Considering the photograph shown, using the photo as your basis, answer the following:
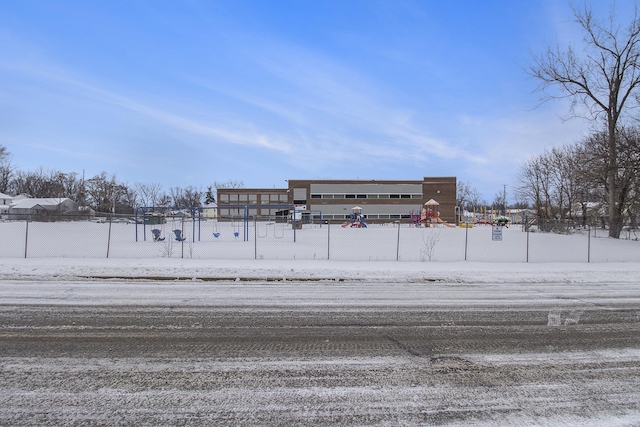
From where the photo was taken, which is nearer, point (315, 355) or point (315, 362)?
point (315, 362)

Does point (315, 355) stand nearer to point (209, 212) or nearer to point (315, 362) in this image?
point (315, 362)

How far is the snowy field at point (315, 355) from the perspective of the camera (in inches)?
132

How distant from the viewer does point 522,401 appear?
3.57 metres

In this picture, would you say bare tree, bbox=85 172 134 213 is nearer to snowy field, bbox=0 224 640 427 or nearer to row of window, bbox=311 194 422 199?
row of window, bbox=311 194 422 199

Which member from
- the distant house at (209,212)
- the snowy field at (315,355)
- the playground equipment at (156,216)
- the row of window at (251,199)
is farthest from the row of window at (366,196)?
the snowy field at (315,355)

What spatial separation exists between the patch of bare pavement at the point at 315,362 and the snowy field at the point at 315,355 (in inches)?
0.9

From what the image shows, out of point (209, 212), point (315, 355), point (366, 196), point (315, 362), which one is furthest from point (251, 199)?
point (315, 362)

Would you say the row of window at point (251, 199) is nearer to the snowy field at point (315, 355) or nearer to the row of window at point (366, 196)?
the row of window at point (366, 196)

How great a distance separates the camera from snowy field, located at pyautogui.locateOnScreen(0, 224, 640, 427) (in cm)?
336

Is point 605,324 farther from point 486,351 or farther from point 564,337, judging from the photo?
point 486,351

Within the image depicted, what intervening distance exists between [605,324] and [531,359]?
2703mm

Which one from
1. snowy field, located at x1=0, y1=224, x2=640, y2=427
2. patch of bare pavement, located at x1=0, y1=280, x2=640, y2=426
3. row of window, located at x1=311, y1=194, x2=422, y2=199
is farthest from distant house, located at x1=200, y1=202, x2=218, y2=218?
patch of bare pavement, located at x1=0, y1=280, x2=640, y2=426

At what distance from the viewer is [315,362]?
14.8 feet

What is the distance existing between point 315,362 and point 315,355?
0.23 metres
